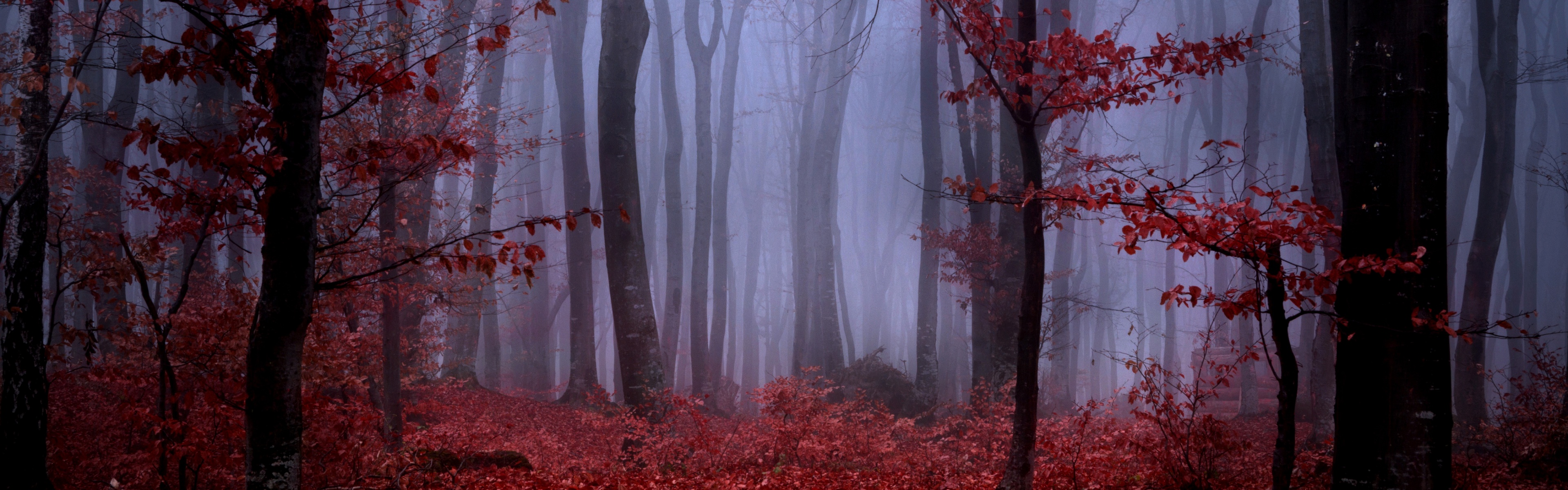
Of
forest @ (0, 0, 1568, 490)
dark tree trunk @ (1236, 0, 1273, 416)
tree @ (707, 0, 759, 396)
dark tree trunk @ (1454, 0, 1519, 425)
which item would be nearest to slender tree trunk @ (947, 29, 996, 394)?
forest @ (0, 0, 1568, 490)

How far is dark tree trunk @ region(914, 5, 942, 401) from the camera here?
16.7m

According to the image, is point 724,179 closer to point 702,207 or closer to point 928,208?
point 702,207

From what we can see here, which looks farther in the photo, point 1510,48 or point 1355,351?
point 1510,48

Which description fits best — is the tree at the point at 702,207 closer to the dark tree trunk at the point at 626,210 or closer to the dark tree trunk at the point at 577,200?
the dark tree trunk at the point at 577,200

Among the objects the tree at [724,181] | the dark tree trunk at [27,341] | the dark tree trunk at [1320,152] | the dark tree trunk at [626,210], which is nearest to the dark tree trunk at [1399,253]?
the dark tree trunk at [626,210]

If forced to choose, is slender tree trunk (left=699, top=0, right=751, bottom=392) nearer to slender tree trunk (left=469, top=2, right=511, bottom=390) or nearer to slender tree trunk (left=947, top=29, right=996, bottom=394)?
slender tree trunk (left=469, top=2, right=511, bottom=390)

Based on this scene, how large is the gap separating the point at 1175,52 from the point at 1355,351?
8.15 ft

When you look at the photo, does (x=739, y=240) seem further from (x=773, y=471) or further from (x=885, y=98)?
(x=773, y=471)

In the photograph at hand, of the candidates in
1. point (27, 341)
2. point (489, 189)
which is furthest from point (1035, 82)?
point (489, 189)

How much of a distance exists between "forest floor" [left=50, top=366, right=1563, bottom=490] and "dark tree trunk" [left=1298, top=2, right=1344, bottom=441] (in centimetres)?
156

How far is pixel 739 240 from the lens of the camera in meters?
51.2

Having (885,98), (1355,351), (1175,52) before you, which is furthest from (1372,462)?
(885,98)

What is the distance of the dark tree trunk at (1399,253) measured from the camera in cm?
416

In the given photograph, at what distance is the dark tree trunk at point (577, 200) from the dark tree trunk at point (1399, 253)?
47.5ft
